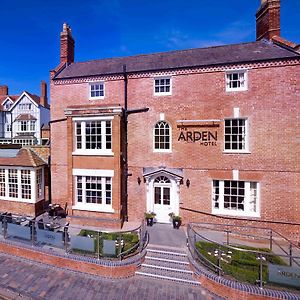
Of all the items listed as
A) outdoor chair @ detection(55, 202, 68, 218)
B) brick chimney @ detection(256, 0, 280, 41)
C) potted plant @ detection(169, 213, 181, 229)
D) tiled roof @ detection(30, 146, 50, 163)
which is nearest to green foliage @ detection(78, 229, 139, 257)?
potted plant @ detection(169, 213, 181, 229)

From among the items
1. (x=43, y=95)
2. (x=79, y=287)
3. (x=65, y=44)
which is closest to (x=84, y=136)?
(x=79, y=287)

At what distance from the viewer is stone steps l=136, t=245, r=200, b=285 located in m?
8.64

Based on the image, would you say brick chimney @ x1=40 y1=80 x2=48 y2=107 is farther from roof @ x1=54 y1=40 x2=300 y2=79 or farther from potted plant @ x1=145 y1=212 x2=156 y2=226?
potted plant @ x1=145 y1=212 x2=156 y2=226

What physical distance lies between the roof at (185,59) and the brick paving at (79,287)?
12211 mm

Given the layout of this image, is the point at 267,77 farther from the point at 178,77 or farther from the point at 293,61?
the point at 178,77

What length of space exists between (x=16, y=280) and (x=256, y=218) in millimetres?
12690

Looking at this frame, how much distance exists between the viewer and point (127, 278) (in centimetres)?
884

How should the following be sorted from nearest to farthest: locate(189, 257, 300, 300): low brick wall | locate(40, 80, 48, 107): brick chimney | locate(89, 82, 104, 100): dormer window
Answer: locate(189, 257, 300, 300): low brick wall < locate(89, 82, 104, 100): dormer window < locate(40, 80, 48, 107): brick chimney

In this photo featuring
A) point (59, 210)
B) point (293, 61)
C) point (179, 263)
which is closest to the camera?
point (179, 263)

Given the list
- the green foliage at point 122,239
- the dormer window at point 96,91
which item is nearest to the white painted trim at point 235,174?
the green foliage at point 122,239

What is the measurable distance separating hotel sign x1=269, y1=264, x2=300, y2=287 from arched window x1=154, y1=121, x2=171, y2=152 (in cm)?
840

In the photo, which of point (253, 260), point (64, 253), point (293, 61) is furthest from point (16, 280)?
point (293, 61)

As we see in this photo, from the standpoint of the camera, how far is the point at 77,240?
9.38 meters

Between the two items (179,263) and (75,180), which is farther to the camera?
(75,180)
